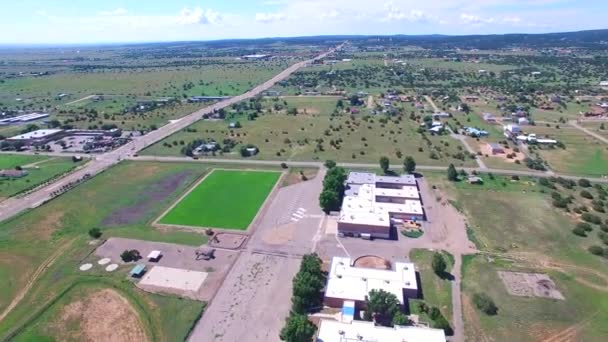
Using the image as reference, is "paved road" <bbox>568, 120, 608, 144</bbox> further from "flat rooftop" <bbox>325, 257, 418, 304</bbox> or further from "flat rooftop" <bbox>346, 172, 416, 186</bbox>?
"flat rooftop" <bbox>325, 257, 418, 304</bbox>

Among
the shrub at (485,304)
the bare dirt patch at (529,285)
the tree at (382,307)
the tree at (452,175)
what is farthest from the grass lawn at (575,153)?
the tree at (382,307)

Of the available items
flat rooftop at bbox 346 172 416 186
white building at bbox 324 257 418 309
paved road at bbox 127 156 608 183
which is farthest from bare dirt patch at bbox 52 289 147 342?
paved road at bbox 127 156 608 183

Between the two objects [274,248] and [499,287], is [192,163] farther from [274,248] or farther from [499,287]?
[499,287]

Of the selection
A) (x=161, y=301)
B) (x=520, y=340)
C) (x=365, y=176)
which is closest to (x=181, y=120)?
(x=365, y=176)

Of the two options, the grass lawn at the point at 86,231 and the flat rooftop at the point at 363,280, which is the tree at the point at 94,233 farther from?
the flat rooftop at the point at 363,280

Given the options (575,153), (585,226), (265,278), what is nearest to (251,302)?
(265,278)
